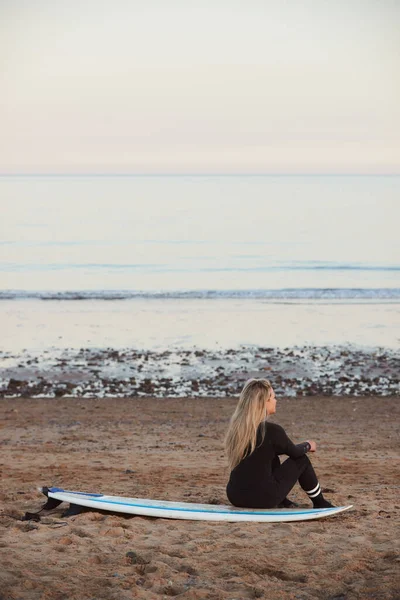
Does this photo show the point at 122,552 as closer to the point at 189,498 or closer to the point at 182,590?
the point at 182,590

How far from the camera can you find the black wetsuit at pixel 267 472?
654cm

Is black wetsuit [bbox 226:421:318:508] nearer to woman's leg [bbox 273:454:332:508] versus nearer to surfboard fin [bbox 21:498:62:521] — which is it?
woman's leg [bbox 273:454:332:508]

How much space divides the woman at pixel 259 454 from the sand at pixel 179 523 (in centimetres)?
35

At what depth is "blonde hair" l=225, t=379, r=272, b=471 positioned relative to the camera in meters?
6.44

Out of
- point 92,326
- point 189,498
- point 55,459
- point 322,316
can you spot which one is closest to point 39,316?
point 92,326

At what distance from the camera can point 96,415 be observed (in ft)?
40.7

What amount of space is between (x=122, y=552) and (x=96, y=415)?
22.7ft

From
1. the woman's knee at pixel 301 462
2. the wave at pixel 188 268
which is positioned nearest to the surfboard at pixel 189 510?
the woman's knee at pixel 301 462

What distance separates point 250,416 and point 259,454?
0.33 m

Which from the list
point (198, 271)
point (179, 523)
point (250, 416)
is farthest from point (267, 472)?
point (198, 271)

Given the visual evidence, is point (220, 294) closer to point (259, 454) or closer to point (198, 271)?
point (198, 271)

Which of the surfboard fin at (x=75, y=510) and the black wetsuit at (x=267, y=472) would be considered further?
the surfboard fin at (x=75, y=510)

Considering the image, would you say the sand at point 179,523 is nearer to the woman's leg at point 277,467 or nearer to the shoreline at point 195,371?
the woman's leg at point 277,467

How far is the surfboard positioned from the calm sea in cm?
1198
